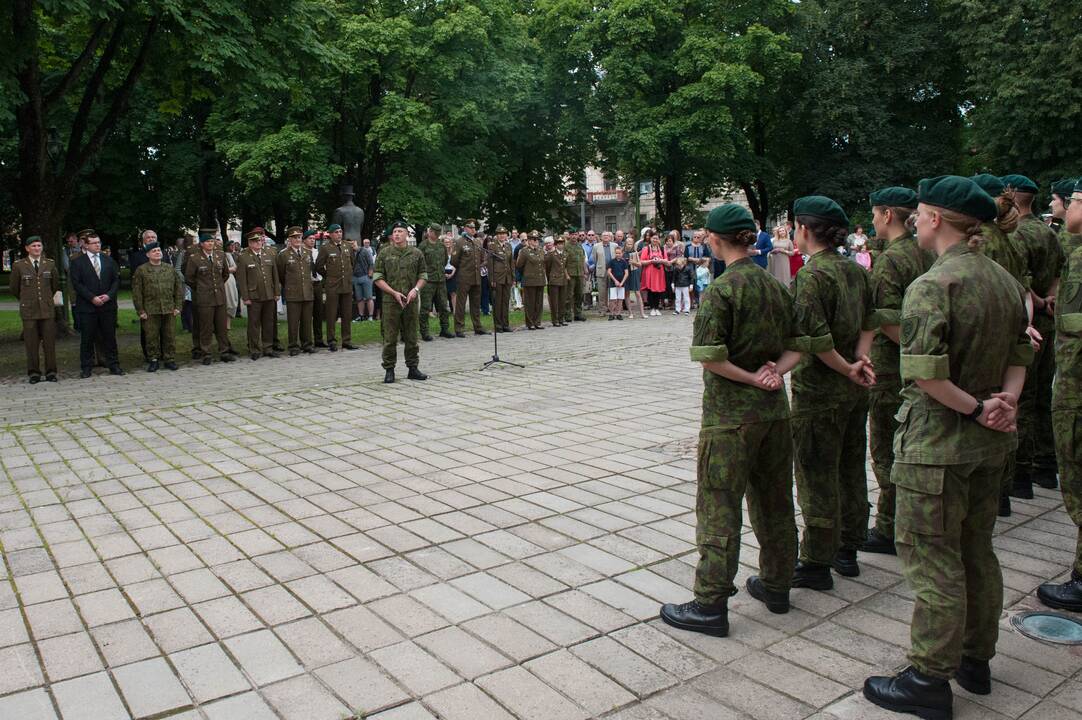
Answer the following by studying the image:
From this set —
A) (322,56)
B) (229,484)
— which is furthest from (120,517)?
(322,56)

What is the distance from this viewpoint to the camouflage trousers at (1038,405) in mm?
6309

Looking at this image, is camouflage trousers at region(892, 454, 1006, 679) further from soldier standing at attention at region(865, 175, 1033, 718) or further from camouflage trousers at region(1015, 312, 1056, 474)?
camouflage trousers at region(1015, 312, 1056, 474)

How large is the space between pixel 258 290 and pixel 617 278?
9353 millimetres

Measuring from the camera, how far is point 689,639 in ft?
13.4

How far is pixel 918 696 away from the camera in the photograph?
133 inches

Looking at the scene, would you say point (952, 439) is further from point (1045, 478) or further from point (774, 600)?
point (1045, 478)

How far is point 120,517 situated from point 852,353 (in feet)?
15.7

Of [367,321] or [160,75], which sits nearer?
[160,75]

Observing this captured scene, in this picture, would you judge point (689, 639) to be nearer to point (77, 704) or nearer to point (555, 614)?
point (555, 614)

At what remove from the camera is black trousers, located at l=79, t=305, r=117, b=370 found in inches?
521

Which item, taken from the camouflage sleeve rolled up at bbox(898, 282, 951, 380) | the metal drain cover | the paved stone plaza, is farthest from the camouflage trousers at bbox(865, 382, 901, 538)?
the camouflage sleeve rolled up at bbox(898, 282, 951, 380)

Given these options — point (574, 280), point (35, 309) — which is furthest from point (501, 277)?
point (35, 309)

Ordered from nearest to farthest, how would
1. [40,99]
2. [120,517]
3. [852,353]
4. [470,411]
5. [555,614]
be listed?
[555,614]
[852,353]
[120,517]
[470,411]
[40,99]

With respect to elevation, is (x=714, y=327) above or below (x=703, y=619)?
above
